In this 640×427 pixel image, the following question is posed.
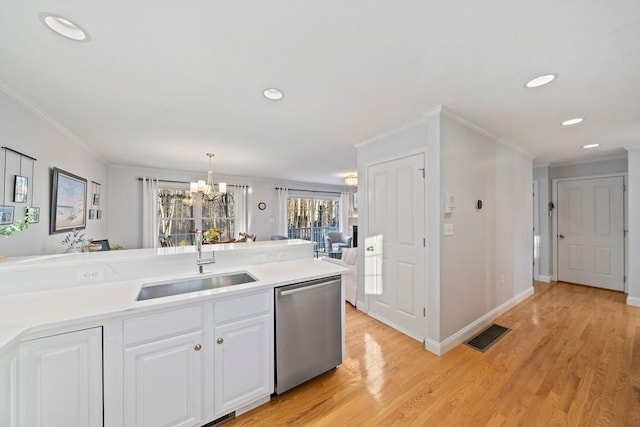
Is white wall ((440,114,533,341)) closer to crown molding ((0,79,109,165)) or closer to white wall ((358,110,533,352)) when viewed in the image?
white wall ((358,110,533,352))

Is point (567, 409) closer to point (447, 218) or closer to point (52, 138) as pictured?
point (447, 218)

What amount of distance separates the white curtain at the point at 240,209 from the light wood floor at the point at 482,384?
14.4 ft

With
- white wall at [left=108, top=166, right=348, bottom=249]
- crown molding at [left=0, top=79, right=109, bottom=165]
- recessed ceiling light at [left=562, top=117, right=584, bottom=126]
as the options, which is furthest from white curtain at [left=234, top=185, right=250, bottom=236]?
recessed ceiling light at [left=562, top=117, right=584, bottom=126]

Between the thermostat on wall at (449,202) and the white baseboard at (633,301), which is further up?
the thermostat on wall at (449,202)

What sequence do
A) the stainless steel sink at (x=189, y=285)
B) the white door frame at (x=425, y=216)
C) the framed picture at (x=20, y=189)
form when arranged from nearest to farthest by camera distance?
the stainless steel sink at (x=189, y=285) → the framed picture at (x=20, y=189) → the white door frame at (x=425, y=216)

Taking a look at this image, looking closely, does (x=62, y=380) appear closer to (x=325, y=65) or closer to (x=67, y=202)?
(x=325, y=65)

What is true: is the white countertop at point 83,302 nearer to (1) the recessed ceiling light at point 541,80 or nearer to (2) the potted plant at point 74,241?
(2) the potted plant at point 74,241

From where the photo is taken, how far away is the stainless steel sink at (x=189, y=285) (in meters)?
1.76

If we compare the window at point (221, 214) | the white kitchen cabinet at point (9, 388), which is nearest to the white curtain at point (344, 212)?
the window at point (221, 214)

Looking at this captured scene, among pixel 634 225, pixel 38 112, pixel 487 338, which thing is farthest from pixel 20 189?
pixel 634 225

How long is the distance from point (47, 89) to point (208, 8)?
6.12 ft

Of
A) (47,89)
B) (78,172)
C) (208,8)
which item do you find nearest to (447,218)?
(208,8)

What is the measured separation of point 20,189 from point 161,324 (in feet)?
6.76

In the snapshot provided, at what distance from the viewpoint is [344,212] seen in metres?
8.27
